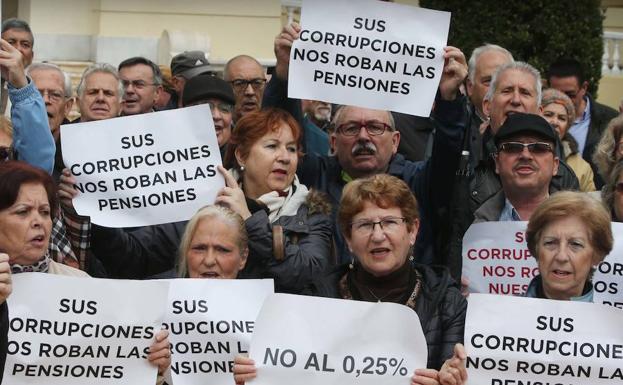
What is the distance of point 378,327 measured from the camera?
22.2 ft

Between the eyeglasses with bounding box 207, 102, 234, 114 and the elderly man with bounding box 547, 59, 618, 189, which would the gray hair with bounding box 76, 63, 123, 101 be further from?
the elderly man with bounding box 547, 59, 618, 189

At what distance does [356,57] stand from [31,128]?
5.52ft

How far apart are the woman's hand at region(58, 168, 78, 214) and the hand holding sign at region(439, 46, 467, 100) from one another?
5.94 ft

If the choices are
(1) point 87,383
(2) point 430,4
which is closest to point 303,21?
(1) point 87,383

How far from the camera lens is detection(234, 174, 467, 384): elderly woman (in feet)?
22.8

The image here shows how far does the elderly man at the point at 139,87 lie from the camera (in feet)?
33.4

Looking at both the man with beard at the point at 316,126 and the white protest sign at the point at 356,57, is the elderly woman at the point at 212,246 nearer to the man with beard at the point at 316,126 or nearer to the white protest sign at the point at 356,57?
the white protest sign at the point at 356,57

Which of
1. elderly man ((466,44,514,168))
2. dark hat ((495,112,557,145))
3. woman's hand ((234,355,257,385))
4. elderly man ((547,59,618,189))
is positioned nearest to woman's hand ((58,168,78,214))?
woman's hand ((234,355,257,385))

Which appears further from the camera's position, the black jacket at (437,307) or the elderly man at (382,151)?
the elderly man at (382,151)

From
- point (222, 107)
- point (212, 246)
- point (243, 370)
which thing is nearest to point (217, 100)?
point (222, 107)

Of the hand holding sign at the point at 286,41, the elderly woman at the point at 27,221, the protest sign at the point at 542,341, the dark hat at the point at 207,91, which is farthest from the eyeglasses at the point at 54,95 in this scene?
the protest sign at the point at 542,341

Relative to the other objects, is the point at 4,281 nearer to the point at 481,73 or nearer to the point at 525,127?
the point at 525,127

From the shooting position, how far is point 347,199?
731 centimetres

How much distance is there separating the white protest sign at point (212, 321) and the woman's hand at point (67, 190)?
2.96 feet
